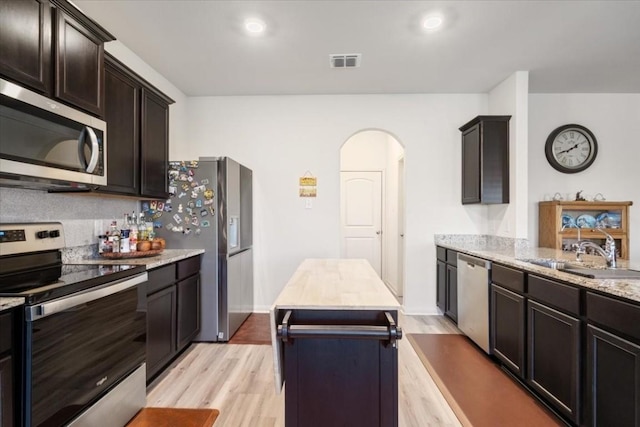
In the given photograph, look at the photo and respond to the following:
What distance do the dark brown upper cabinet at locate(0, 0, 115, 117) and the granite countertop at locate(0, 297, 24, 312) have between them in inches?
38.4

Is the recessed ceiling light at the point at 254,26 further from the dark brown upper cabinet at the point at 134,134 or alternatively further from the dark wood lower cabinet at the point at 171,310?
the dark wood lower cabinet at the point at 171,310

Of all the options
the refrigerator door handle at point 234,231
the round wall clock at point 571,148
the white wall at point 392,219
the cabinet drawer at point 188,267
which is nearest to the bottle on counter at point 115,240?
the cabinet drawer at point 188,267

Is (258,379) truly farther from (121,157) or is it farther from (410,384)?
(121,157)

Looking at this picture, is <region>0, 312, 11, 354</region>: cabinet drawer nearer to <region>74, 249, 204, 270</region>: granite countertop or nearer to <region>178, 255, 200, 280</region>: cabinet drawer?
<region>74, 249, 204, 270</region>: granite countertop

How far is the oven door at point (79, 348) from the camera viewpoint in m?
1.34

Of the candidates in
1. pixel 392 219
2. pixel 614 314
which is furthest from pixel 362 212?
pixel 614 314

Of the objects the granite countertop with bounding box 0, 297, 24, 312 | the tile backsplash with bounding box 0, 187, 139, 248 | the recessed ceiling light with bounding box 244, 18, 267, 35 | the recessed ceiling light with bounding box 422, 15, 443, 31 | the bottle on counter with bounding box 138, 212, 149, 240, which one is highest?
the recessed ceiling light with bounding box 244, 18, 267, 35

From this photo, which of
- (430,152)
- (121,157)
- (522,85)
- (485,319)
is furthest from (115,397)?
(522,85)

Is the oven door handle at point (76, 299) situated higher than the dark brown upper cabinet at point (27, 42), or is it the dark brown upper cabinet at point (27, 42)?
the dark brown upper cabinet at point (27, 42)

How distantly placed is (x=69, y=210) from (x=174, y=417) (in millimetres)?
1625

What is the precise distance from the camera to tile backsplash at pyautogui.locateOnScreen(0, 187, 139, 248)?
6.29ft

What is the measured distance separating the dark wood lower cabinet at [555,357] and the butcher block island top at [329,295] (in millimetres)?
1114

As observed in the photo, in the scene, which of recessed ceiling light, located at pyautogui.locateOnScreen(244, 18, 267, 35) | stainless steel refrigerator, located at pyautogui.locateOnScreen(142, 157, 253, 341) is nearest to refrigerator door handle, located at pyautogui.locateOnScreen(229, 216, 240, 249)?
stainless steel refrigerator, located at pyautogui.locateOnScreen(142, 157, 253, 341)

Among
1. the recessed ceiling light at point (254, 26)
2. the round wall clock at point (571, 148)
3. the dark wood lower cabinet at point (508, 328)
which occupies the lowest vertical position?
the dark wood lower cabinet at point (508, 328)
